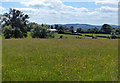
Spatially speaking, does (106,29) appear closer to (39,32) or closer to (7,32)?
(39,32)

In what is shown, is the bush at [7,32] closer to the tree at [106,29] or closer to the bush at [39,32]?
the bush at [39,32]

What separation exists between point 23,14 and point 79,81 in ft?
206

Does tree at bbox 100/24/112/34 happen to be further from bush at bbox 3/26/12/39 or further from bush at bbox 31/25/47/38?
bush at bbox 3/26/12/39

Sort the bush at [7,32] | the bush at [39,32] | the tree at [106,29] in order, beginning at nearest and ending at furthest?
the bush at [7,32] < the bush at [39,32] < the tree at [106,29]

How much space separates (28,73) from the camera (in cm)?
1088

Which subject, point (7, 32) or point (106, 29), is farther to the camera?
point (106, 29)

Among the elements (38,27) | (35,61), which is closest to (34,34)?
(38,27)

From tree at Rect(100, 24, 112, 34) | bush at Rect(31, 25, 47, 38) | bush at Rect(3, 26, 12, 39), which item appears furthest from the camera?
tree at Rect(100, 24, 112, 34)

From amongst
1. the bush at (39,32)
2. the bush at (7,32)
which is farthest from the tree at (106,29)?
the bush at (7,32)

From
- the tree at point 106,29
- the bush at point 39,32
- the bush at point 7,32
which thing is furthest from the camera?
the tree at point 106,29

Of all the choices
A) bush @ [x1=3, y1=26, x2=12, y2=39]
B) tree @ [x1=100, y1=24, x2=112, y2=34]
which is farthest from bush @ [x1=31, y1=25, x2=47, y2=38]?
tree @ [x1=100, y1=24, x2=112, y2=34]

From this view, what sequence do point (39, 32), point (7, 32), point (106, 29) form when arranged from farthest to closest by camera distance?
point (106, 29) → point (39, 32) → point (7, 32)

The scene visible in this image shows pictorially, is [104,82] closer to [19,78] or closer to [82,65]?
[82,65]

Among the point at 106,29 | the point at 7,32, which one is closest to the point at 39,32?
the point at 7,32
